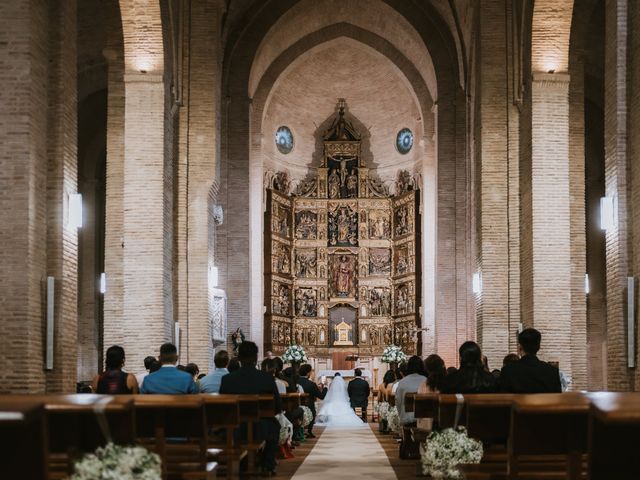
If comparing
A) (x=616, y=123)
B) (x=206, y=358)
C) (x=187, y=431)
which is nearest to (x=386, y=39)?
(x=206, y=358)

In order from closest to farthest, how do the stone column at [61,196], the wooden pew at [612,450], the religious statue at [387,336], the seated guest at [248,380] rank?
the wooden pew at [612,450] < the seated guest at [248,380] < the stone column at [61,196] < the religious statue at [387,336]

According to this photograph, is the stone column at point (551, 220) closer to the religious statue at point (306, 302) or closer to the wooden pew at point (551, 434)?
the wooden pew at point (551, 434)

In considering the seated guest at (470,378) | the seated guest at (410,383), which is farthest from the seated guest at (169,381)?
the seated guest at (410,383)

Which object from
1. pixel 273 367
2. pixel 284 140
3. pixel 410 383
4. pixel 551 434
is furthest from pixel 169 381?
pixel 284 140

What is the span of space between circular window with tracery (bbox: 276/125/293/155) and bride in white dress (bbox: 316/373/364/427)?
14.6 meters

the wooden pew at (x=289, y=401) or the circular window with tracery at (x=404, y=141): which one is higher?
the circular window with tracery at (x=404, y=141)

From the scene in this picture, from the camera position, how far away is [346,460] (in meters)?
13.6

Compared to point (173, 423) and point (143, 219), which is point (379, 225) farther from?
point (173, 423)

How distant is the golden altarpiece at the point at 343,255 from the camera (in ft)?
Answer: 118

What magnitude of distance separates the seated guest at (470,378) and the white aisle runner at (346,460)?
7.27ft

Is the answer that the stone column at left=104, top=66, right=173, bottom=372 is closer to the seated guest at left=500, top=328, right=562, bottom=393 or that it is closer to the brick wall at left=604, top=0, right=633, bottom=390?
the brick wall at left=604, top=0, right=633, bottom=390

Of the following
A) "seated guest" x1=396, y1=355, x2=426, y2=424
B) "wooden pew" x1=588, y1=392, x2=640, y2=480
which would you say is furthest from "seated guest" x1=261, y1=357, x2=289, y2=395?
"wooden pew" x1=588, y1=392, x2=640, y2=480

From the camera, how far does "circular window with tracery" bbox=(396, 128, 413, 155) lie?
36312 millimetres

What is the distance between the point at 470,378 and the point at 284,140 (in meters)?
28.2
